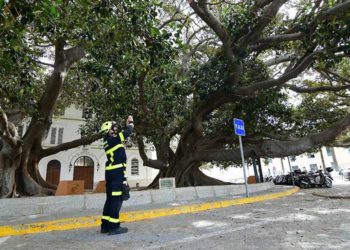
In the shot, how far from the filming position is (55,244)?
4012mm

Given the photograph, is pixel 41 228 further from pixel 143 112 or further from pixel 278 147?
pixel 278 147

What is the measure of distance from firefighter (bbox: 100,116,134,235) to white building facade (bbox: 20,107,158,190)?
2164 cm

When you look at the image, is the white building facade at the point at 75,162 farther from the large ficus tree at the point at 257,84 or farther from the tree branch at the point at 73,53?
the tree branch at the point at 73,53

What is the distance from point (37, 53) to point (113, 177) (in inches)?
227

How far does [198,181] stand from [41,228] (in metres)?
9.37

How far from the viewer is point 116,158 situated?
4855mm

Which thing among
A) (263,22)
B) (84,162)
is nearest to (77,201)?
(263,22)

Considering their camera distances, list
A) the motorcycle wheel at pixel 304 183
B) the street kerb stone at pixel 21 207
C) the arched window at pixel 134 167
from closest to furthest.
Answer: the street kerb stone at pixel 21 207 < the motorcycle wheel at pixel 304 183 < the arched window at pixel 134 167

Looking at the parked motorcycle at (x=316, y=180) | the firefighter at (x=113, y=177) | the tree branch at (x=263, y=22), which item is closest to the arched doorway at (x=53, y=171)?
the parked motorcycle at (x=316, y=180)

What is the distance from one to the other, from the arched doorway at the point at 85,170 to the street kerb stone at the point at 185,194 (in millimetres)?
18726

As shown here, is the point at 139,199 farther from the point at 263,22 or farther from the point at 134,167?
the point at 134,167

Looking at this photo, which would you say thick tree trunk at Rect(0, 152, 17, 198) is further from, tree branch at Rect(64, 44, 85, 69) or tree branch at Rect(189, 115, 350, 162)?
tree branch at Rect(189, 115, 350, 162)

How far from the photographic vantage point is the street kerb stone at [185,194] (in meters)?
9.43

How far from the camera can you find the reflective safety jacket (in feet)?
15.6
